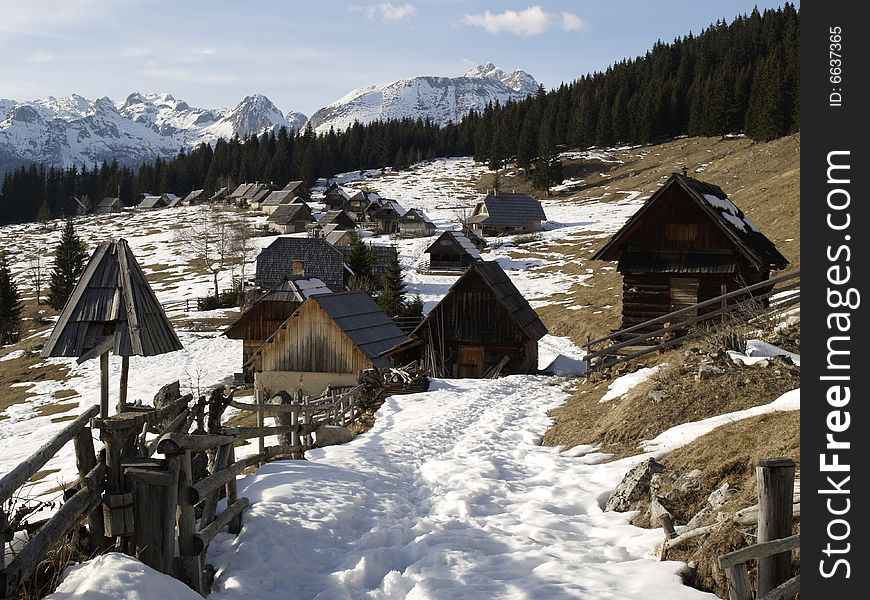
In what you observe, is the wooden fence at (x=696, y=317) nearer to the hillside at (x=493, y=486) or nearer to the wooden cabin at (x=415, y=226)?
the hillside at (x=493, y=486)

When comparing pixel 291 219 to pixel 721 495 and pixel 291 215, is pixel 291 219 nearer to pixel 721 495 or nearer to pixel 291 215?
pixel 291 215

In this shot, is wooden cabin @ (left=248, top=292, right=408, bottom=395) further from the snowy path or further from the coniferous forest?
the coniferous forest

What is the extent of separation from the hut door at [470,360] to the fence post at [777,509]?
2411 cm

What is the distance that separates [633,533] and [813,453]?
3584 millimetres

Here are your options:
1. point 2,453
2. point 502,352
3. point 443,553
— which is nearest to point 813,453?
point 443,553

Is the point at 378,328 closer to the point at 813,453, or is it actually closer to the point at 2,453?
the point at 2,453

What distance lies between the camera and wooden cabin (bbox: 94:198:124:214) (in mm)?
149125

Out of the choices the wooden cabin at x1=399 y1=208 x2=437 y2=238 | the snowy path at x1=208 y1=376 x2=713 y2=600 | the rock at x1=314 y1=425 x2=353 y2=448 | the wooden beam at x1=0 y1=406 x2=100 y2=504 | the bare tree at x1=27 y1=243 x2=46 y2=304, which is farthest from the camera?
the wooden cabin at x1=399 y1=208 x2=437 y2=238

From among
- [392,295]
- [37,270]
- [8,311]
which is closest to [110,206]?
[37,270]

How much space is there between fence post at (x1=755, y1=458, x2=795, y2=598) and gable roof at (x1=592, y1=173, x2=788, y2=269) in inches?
635

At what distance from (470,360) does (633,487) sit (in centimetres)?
2062

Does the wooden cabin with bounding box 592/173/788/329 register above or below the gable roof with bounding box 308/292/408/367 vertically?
above

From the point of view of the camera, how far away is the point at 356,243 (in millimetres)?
63719

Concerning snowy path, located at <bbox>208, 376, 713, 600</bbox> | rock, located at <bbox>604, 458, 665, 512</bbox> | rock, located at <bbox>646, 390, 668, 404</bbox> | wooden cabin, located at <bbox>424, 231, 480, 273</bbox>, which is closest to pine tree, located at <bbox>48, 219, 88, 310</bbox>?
wooden cabin, located at <bbox>424, 231, 480, 273</bbox>
